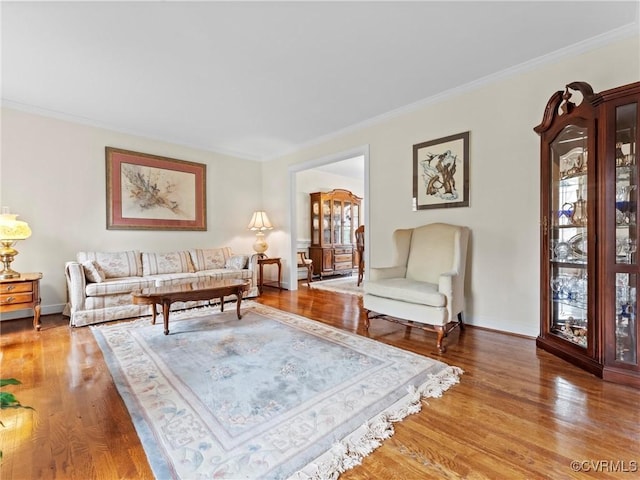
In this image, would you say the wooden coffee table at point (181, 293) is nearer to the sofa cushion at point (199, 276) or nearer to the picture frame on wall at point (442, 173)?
the sofa cushion at point (199, 276)

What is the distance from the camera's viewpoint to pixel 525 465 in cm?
127

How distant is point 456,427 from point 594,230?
1693mm

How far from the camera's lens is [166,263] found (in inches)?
172

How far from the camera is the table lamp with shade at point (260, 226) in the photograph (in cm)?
549

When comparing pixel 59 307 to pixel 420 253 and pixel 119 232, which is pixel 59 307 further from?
pixel 420 253

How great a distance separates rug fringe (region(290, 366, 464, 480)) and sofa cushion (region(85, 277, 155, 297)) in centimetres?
320

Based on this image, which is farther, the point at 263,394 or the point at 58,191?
the point at 58,191

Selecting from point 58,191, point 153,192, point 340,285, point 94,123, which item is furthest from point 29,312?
point 340,285

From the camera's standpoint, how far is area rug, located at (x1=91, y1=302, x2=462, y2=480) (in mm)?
1321

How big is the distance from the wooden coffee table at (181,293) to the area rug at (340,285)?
216 centimetres

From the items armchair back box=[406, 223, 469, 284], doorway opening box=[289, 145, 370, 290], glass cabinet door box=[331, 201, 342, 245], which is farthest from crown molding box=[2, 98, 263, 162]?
armchair back box=[406, 223, 469, 284]

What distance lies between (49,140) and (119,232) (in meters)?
1.36

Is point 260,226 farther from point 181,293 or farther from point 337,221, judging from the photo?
point 181,293

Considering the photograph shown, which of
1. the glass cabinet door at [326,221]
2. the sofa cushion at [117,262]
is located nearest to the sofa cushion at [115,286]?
the sofa cushion at [117,262]
